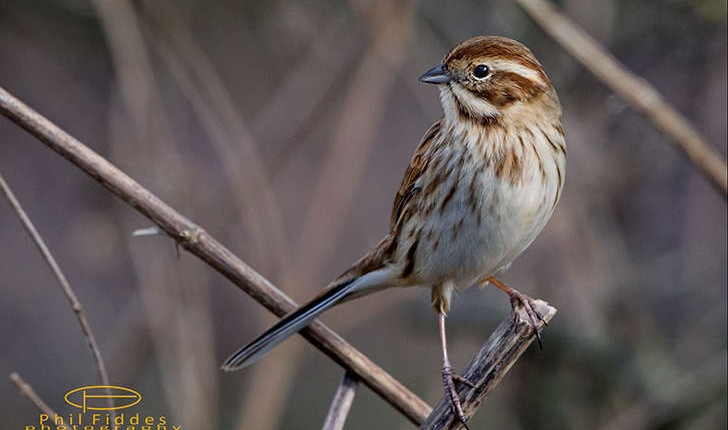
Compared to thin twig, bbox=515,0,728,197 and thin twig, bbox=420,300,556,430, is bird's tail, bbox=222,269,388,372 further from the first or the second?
thin twig, bbox=515,0,728,197

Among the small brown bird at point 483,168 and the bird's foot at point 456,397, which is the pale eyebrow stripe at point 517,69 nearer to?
the small brown bird at point 483,168

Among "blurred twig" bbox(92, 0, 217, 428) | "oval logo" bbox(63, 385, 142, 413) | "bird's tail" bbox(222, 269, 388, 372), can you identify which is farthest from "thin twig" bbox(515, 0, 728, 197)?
"oval logo" bbox(63, 385, 142, 413)

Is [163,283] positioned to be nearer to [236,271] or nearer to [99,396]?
[99,396]

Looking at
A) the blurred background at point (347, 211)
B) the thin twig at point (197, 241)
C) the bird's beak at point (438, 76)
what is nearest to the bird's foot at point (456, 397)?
the thin twig at point (197, 241)

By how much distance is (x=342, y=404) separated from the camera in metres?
3.01

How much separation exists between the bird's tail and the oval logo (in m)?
0.39

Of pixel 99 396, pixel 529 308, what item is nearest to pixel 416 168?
pixel 529 308

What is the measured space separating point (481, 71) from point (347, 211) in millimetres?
2308

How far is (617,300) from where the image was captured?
5.09 m

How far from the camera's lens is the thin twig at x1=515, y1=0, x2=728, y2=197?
12.3 ft

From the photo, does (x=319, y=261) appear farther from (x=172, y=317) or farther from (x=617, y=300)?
(x=617, y=300)

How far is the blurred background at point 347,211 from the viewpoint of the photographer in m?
4.69

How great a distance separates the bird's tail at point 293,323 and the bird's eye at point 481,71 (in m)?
0.84

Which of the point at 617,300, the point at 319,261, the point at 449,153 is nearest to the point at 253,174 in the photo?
the point at 319,261
